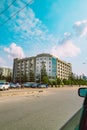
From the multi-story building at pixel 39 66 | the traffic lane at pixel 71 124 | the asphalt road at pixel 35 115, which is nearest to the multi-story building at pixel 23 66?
the multi-story building at pixel 39 66

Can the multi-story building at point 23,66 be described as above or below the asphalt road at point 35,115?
above

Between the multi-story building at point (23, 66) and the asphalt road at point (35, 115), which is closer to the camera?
the asphalt road at point (35, 115)

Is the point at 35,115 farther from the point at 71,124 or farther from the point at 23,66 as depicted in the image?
the point at 23,66

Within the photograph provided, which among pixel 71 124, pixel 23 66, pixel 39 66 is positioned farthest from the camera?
pixel 23 66

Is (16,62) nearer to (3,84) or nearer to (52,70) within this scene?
(52,70)

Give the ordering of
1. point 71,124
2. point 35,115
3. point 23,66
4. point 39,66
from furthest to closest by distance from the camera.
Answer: point 23,66
point 39,66
point 35,115
point 71,124

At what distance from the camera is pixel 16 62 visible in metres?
188

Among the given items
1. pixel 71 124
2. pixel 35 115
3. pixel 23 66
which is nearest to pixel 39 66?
pixel 23 66

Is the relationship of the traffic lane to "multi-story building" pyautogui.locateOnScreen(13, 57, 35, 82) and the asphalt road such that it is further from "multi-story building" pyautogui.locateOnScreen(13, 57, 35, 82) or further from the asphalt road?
"multi-story building" pyautogui.locateOnScreen(13, 57, 35, 82)

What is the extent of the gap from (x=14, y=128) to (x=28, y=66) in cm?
17070

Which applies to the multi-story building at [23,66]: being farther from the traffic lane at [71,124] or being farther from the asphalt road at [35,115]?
the traffic lane at [71,124]

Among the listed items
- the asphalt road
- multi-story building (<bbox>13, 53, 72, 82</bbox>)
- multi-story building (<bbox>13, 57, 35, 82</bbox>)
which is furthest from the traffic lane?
multi-story building (<bbox>13, 57, 35, 82</bbox>)

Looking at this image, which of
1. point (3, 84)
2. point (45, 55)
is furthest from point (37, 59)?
point (3, 84)

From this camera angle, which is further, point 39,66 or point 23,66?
point 23,66
